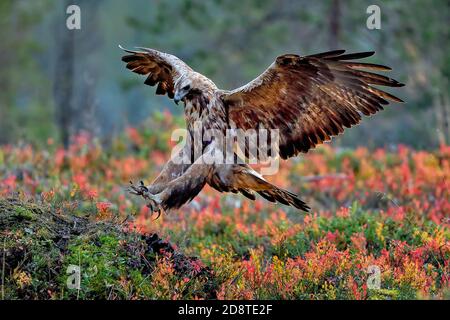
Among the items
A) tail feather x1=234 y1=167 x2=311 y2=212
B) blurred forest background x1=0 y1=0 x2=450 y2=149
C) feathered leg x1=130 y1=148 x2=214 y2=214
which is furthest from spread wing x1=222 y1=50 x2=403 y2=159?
blurred forest background x1=0 y1=0 x2=450 y2=149

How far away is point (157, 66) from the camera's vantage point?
29.3ft

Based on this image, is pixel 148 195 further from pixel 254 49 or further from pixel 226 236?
pixel 254 49

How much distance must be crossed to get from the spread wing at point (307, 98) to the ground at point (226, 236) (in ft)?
2.94

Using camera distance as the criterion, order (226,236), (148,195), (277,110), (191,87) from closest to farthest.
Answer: (148,195) < (191,87) < (277,110) < (226,236)

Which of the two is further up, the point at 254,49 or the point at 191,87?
the point at 254,49

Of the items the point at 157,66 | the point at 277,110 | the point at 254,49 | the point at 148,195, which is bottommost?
the point at 148,195

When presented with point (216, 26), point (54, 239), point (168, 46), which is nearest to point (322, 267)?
point (54, 239)

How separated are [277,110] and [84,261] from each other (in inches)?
104

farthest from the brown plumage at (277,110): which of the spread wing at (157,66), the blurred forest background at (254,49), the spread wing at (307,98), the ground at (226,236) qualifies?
the blurred forest background at (254,49)

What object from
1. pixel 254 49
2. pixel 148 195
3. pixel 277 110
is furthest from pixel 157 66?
pixel 254 49

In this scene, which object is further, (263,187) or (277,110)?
(277,110)

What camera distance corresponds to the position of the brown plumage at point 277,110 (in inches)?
287

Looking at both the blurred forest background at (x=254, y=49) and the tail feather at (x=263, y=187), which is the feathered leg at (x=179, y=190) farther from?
the blurred forest background at (x=254, y=49)

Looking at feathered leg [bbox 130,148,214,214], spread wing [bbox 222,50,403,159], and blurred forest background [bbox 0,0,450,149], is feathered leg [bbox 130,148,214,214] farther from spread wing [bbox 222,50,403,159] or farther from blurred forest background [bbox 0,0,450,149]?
blurred forest background [bbox 0,0,450,149]
